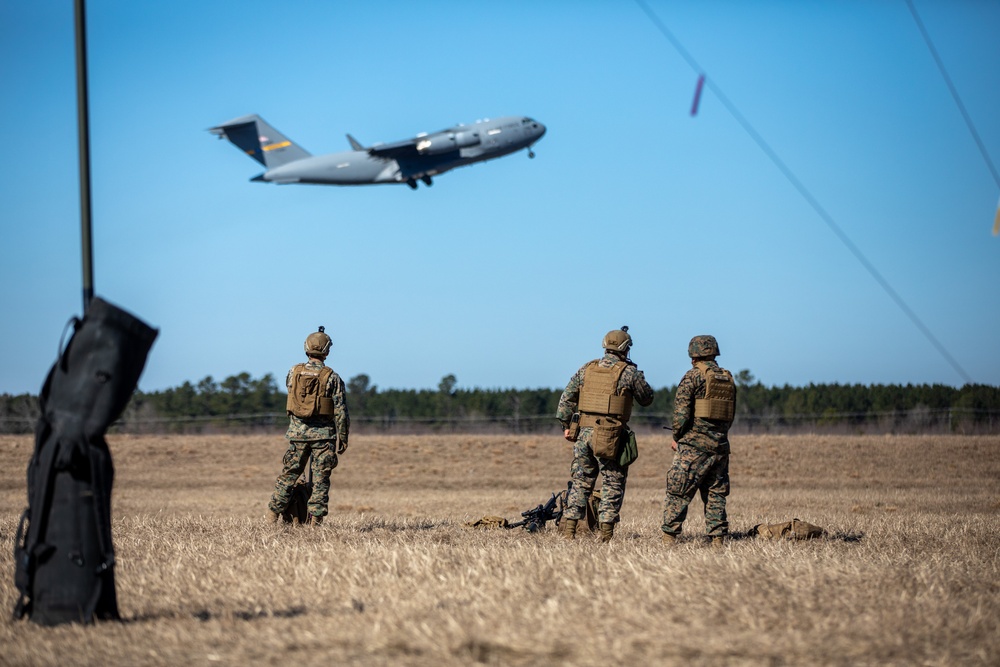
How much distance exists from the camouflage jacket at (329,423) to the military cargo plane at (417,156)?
31032 mm

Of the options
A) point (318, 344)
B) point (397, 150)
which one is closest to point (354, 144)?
point (397, 150)

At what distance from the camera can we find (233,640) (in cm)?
644

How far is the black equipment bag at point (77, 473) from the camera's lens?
6523mm

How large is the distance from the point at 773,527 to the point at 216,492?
19680 mm

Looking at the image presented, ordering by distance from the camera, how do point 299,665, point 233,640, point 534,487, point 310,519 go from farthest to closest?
point 534,487 < point 310,519 < point 233,640 < point 299,665

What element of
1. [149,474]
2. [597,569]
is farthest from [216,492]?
[597,569]

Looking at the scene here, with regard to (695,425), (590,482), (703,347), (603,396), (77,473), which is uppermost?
(703,347)

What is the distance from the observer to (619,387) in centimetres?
1138

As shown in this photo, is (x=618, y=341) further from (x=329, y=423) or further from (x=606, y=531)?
(x=329, y=423)

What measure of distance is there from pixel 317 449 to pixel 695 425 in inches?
171

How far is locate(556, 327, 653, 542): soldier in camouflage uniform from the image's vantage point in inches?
447

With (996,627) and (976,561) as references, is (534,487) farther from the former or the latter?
(996,627)

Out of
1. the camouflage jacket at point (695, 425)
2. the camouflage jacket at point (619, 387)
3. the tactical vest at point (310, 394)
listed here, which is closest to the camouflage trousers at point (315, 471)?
the tactical vest at point (310, 394)

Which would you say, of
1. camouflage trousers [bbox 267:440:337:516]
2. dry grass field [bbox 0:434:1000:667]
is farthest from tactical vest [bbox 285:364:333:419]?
A: dry grass field [bbox 0:434:1000:667]
